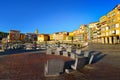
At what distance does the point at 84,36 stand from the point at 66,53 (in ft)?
Result: 338

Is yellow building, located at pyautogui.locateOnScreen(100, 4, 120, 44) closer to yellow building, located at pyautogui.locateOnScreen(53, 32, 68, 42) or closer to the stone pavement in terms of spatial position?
the stone pavement

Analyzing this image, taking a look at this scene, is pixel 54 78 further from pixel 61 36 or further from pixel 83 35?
pixel 61 36

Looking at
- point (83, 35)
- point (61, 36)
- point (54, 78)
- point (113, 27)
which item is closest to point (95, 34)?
point (83, 35)

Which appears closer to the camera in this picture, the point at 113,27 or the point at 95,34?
the point at 113,27

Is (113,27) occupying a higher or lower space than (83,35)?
higher

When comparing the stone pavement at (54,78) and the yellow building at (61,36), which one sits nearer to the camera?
the stone pavement at (54,78)

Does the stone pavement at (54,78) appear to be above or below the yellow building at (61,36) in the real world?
below

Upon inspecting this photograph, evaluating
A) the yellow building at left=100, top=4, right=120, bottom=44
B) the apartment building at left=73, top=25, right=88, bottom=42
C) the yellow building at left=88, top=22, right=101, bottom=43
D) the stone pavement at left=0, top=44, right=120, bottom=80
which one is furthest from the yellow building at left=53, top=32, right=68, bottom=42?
the stone pavement at left=0, top=44, right=120, bottom=80

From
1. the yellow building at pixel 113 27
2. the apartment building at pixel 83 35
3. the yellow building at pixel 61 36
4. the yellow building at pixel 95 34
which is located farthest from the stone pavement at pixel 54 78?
the yellow building at pixel 61 36

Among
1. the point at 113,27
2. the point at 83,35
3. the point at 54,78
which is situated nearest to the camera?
the point at 54,78

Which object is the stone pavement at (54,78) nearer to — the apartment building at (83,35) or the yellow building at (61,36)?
the apartment building at (83,35)

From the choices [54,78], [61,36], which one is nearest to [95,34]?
[61,36]

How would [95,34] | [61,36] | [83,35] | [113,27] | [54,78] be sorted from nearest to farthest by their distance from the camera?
[54,78] → [113,27] → [95,34] → [83,35] → [61,36]

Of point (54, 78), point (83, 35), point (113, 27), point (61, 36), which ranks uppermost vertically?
point (61, 36)
